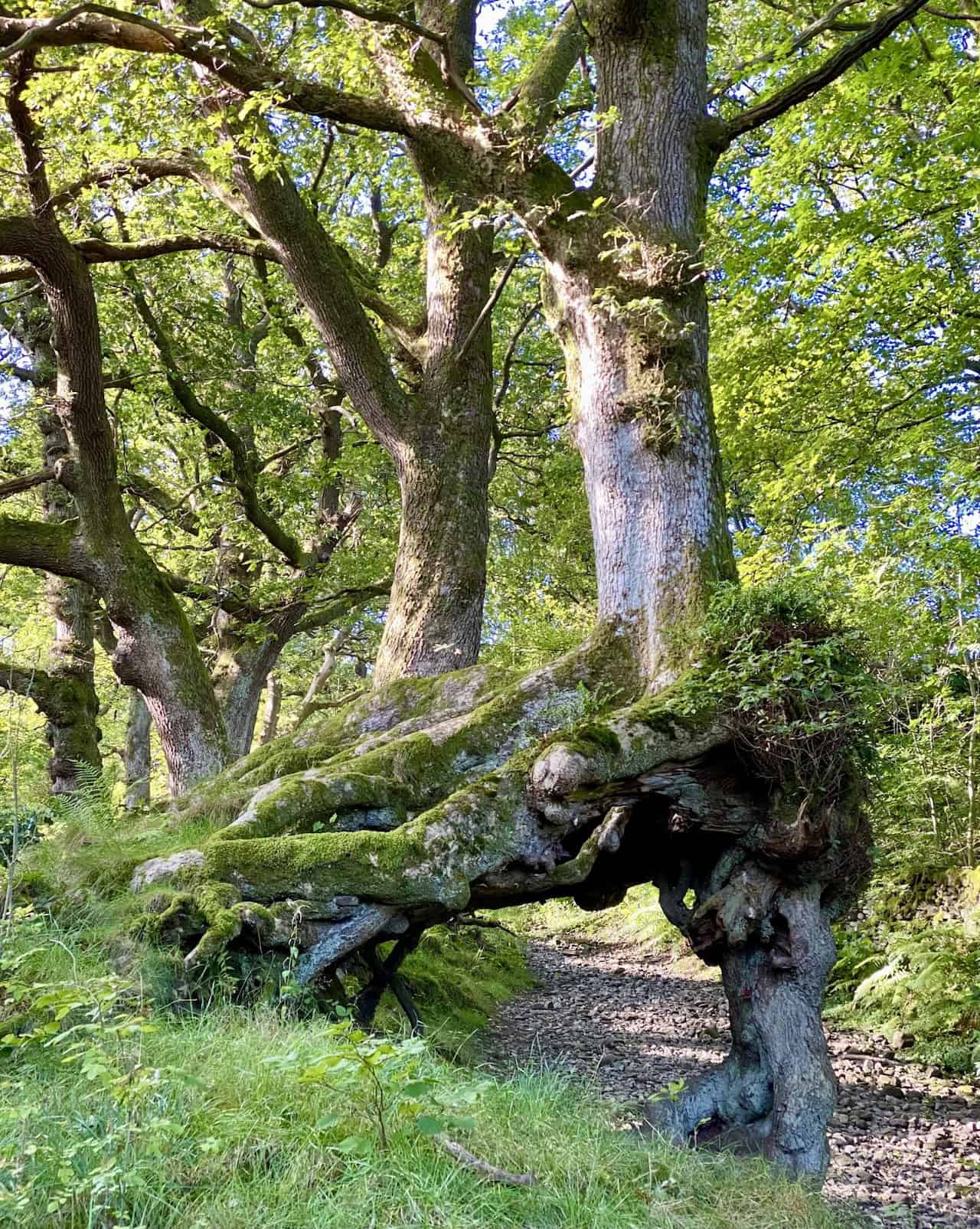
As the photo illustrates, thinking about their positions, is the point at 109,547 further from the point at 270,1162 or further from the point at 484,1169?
the point at 484,1169

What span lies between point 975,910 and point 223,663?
10550 millimetres

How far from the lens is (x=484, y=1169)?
2.66m

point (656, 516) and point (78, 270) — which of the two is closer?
point (656, 516)

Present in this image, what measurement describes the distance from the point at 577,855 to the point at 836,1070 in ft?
14.3

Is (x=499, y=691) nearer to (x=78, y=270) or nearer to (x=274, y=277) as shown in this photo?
(x=78, y=270)

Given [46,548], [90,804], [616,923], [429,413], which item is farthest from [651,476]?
[616,923]

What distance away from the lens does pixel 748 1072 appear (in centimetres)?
539

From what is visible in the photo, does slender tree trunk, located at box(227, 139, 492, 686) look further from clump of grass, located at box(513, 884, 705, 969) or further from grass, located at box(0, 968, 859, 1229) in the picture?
clump of grass, located at box(513, 884, 705, 969)

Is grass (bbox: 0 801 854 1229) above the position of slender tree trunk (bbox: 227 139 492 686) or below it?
below

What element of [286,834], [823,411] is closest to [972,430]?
[823,411]

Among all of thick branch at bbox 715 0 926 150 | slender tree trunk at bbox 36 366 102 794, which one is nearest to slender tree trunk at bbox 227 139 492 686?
thick branch at bbox 715 0 926 150

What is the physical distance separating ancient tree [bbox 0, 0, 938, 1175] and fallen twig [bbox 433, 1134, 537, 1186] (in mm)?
2194

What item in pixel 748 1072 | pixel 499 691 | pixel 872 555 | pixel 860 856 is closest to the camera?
pixel 748 1072

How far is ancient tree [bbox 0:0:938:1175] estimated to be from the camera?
512 cm
